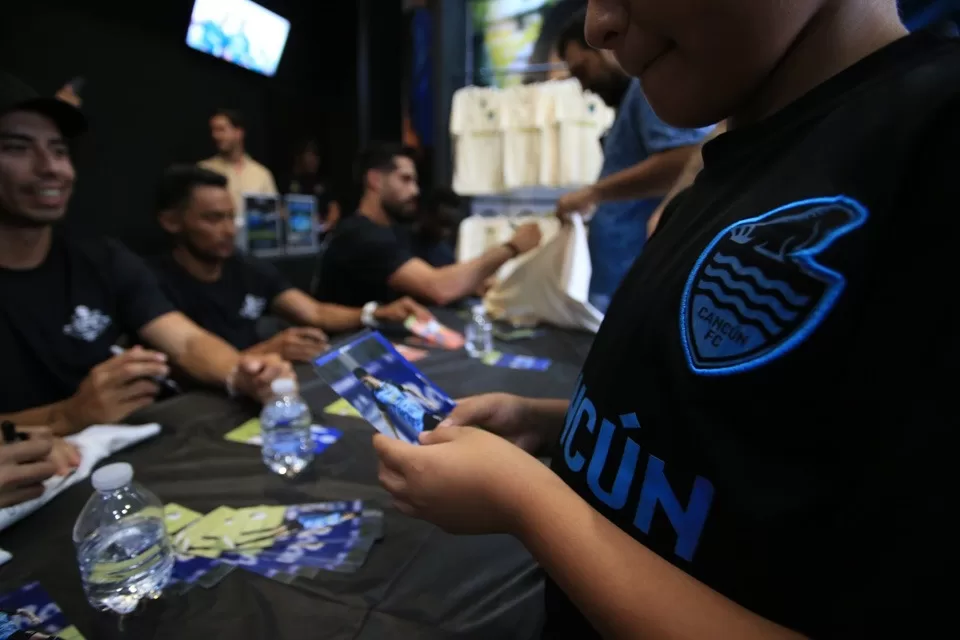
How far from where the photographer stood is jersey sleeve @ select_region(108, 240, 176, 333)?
134 cm

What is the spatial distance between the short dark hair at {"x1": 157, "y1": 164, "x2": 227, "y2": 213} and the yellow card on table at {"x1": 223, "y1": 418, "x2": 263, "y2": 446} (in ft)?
3.54

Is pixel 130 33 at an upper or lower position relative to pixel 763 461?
upper

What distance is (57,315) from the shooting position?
1.20 meters

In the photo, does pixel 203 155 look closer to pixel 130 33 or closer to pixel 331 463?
pixel 130 33

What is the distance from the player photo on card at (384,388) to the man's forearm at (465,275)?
4.42 ft

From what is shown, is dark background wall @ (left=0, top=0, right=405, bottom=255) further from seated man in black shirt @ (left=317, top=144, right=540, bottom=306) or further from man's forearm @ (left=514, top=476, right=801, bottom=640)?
man's forearm @ (left=514, top=476, right=801, bottom=640)

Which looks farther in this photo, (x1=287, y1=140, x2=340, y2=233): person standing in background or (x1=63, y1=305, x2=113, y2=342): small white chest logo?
(x1=287, y1=140, x2=340, y2=233): person standing in background

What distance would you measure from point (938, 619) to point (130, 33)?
385cm

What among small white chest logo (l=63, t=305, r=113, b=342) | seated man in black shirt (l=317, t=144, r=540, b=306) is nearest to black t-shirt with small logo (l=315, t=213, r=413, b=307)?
seated man in black shirt (l=317, t=144, r=540, b=306)

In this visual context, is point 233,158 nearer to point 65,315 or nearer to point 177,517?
point 65,315

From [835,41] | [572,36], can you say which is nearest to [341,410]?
[835,41]

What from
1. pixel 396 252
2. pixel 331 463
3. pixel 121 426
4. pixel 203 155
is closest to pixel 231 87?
pixel 203 155

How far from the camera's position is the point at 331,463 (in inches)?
33.2

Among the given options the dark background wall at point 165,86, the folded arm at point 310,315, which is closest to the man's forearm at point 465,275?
the folded arm at point 310,315
